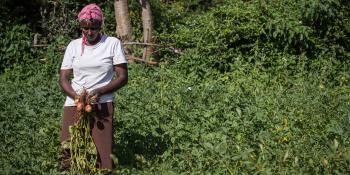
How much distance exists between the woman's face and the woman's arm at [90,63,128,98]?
0.28 meters

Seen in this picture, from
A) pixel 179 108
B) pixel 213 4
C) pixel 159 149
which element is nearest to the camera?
pixel 159 149

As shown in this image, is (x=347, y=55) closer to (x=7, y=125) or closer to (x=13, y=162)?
(x=7, y=125)

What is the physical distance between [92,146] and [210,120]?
63.4 inches

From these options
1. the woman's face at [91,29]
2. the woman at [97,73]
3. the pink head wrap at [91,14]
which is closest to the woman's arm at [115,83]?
the woman at [97,73]

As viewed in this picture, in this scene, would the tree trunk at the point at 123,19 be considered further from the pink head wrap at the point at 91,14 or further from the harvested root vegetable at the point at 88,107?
the harvested root vegetable at the point at 88,107

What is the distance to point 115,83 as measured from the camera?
16.3ft

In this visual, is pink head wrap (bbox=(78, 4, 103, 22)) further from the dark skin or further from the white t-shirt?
the white t-shirt

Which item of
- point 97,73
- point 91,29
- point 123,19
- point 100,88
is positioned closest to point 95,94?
point 100,88

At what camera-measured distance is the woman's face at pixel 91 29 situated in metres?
4.95

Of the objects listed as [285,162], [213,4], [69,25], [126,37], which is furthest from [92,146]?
[213,4]

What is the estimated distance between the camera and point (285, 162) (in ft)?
16.0

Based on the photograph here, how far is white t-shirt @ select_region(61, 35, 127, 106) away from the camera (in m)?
4.98

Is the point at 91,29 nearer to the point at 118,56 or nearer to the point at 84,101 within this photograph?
the point at 118,56

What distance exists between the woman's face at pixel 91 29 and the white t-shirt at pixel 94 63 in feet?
0.18
